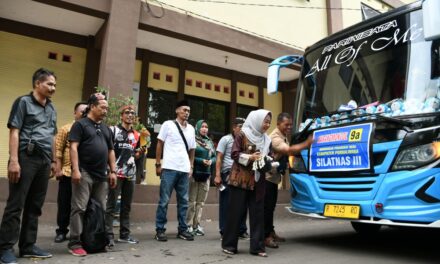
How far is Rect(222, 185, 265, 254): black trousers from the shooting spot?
4395mm

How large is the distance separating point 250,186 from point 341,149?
1144 mm

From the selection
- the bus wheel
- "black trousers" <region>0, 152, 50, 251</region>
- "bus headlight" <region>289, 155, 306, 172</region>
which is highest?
"bus headlight" <region>289, 155, 306, 172</region>

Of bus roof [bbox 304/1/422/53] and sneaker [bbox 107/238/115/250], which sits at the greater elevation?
bus roof [bbox 304/1/422/53]

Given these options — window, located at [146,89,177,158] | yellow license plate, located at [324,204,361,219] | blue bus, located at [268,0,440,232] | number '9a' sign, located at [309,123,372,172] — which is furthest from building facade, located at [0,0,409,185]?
yellow license plate, located at [324,204,361,219]

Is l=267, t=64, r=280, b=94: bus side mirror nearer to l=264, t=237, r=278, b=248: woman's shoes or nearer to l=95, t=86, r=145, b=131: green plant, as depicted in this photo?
l=264, t=237, r=278, b=248: woman's shoes

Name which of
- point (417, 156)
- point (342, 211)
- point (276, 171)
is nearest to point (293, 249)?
point (342, 211)

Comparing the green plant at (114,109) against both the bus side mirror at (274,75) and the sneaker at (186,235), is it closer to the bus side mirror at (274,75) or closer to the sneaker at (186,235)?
the sneaker at (186,235)

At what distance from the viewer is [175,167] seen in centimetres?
523

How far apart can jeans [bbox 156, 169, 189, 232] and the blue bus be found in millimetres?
1511

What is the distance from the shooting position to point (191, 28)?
894 cm

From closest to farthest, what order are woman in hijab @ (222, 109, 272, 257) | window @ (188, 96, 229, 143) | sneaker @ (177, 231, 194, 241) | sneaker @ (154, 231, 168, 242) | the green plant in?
1. woman in hijab @ (222, 109, 272, 257)
2. sneaker @ (154, 231, 168, 242)
3. sneaker @ (177, 231, 194, 241)
4. the green plant
5. window @ (188, 96, 229, 143)

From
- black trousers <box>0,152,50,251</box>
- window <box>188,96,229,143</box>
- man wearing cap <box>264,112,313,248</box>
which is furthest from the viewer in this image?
window <box>188,96,229,143</box>

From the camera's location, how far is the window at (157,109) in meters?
10.1

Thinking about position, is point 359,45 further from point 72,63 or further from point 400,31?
point 72,63
